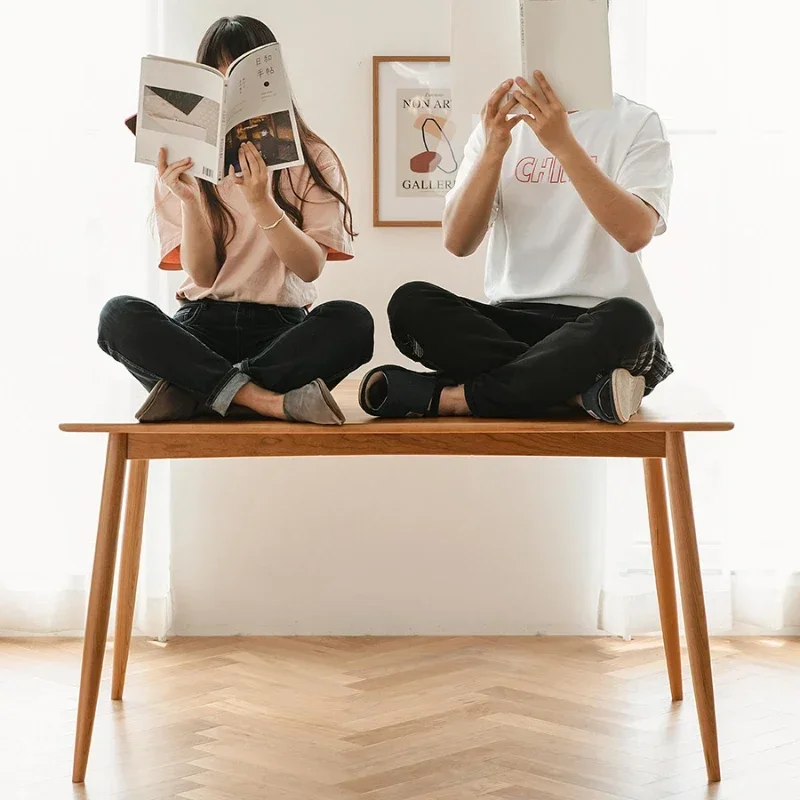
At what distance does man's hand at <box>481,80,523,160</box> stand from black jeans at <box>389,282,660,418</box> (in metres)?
0.23

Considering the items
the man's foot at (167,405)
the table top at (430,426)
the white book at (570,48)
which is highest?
the white book at (570,48)

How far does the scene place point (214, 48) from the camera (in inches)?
65.8

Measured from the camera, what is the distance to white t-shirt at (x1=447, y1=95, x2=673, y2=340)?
162 centimetres

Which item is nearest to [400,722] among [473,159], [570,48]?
[473,159]

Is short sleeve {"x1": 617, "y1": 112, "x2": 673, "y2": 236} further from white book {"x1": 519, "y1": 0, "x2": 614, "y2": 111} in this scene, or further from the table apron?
the table apron

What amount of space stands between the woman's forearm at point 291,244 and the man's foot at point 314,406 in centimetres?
25

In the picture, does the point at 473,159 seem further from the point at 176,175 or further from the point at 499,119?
the point at 176,175

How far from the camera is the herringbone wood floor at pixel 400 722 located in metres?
1.40

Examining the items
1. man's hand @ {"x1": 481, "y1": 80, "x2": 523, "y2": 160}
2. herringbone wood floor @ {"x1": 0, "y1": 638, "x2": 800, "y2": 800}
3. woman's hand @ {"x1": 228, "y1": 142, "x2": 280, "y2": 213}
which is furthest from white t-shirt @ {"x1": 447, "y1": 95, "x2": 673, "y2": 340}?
herringbone wood floor @ {"x1": 0, "y1": 638, "x2": 800, "y2": 800}

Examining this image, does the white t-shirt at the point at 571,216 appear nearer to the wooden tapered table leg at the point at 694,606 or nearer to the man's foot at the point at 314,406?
the wooden tapered table leg at the point at 694,606

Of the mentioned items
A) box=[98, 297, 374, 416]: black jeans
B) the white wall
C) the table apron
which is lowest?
the white wall

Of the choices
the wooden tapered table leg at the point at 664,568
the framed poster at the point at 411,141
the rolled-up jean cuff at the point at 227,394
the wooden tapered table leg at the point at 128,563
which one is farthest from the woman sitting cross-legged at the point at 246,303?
the wooden tapered table leg at the point at 664,568

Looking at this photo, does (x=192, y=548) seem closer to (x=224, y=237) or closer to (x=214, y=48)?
(x=224, y=237)

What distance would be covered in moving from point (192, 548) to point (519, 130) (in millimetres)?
1095
